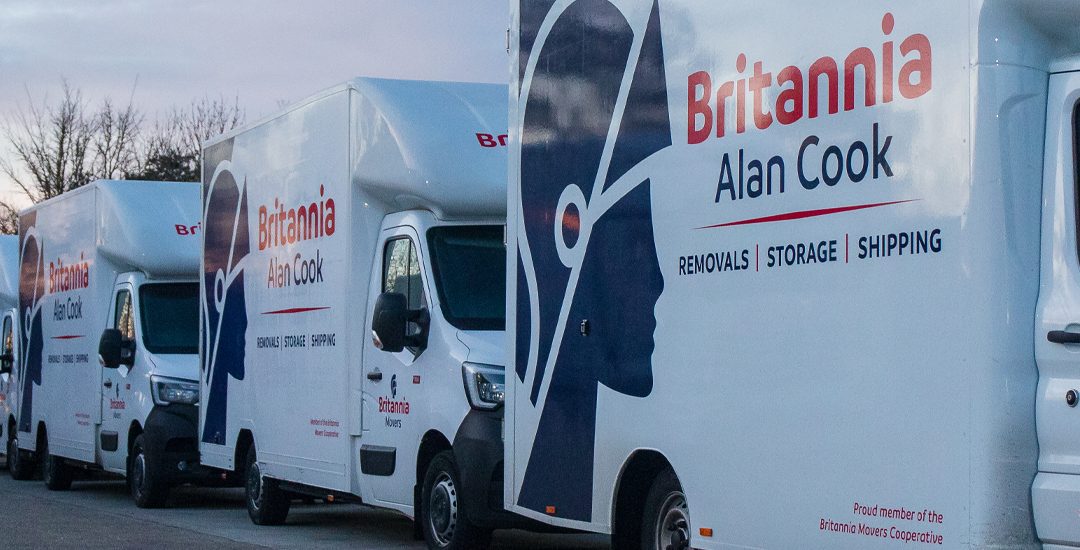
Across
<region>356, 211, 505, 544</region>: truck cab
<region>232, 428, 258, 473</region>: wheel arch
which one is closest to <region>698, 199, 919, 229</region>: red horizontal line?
<region>356, 211, 505, 544</region>: truck cab

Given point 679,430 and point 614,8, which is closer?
point 679,430

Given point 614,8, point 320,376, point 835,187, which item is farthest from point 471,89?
point 835,187

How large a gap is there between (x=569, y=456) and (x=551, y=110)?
1.86m

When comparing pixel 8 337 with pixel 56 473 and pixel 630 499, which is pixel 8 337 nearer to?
pixel 56 473

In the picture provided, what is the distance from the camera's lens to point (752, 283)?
21.3ft

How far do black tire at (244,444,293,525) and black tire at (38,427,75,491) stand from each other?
5814 millimetres

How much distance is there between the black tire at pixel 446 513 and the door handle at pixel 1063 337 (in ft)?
15.4

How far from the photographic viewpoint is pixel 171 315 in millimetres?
15953

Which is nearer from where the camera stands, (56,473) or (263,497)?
(263,497)

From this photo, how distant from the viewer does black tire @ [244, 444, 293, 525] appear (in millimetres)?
12672

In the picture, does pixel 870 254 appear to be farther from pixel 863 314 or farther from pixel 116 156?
pixel 116 156

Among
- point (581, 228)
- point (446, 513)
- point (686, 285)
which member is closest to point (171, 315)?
point (446, 513)

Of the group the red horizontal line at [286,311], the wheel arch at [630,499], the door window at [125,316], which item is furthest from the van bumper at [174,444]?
the wheel arch at [630,499]

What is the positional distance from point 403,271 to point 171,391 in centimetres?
546
